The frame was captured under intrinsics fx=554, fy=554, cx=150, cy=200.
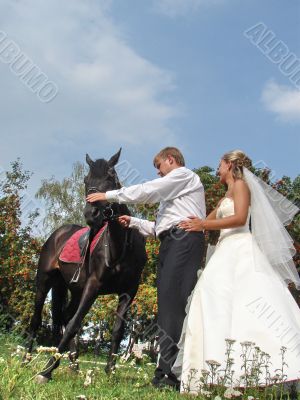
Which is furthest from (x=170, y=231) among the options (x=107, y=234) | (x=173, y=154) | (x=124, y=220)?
(x=107, y=234)

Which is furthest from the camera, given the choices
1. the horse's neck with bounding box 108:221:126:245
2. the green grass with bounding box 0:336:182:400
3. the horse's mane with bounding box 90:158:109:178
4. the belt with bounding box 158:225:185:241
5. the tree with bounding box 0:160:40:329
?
the tree with bounding box 0:160:40:329

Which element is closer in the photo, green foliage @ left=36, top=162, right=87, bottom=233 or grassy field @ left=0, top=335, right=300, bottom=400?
grassy field @ left=0, top=335, right=300, bottom=400

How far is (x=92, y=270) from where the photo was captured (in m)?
7.07

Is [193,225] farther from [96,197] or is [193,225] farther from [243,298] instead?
[96,197]

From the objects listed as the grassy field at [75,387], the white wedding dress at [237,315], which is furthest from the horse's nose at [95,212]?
the grassy field at [75,387]

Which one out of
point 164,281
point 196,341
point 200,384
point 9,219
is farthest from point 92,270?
point 9,219

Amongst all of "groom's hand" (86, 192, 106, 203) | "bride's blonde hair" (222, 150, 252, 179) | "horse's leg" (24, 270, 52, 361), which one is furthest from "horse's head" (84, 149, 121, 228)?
"horse's leg" (24, 270, 52, 361)

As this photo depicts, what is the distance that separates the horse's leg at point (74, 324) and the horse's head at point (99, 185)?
775mm

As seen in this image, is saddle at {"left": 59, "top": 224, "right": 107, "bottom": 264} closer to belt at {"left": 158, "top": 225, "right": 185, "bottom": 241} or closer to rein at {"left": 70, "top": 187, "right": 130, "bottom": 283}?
rein at {"left": 70, "top": 187, "right": 130, "bottom": 283}

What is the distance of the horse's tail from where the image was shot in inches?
394

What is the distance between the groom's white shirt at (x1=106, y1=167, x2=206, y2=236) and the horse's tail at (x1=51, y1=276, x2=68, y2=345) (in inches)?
182

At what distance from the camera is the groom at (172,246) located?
572 cm

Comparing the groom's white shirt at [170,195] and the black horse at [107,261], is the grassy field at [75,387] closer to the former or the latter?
the black horse at [107,261]

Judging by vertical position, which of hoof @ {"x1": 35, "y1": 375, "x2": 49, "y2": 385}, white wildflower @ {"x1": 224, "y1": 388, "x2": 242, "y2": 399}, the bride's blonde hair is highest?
the bride's blonde hair
